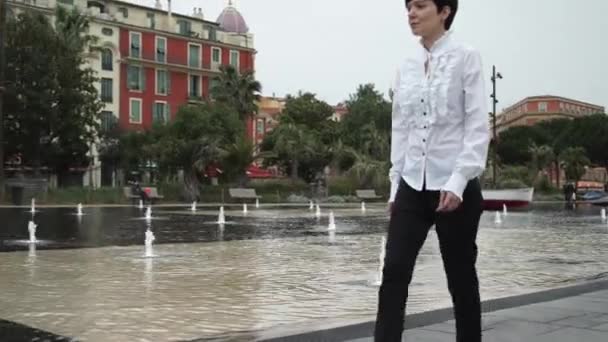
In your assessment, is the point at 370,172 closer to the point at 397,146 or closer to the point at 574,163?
the point at 574,163

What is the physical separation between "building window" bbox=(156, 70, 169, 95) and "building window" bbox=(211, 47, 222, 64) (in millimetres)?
5818

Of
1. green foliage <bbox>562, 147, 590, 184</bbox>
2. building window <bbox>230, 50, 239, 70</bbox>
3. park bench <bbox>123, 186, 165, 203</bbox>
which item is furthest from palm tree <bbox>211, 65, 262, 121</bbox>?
green foliage <bbox>562, 147, 590, 184</bbox>

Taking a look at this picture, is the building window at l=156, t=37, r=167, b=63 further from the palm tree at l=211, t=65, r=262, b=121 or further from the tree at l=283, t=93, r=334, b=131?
the tree at l=283, t=93, r=334, b=131

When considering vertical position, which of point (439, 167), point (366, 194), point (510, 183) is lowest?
point (366, 194)

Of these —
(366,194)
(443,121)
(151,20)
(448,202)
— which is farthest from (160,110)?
(448,202)

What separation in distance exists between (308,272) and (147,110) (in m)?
61.2

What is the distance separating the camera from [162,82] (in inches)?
2739

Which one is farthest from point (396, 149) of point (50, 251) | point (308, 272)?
point (50, 251)

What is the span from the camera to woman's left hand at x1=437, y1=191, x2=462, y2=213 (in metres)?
3.33

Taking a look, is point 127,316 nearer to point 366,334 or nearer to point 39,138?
point 366,334

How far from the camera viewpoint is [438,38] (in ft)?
12.2

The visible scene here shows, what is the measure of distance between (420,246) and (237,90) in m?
58.6

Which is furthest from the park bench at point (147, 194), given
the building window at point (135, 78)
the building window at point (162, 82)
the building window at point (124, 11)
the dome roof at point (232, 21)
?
the dome roof at point (232, 21)

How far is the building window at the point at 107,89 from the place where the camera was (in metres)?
64.5
